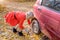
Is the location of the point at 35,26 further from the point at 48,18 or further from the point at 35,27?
the point at 48,18

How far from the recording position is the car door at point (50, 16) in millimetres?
5175

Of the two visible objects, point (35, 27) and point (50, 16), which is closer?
point (50, 16)

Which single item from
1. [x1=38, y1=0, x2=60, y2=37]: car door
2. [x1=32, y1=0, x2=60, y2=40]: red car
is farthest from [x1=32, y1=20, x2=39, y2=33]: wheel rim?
[x1=38, y1=0, x2=60, y2=37]: car door

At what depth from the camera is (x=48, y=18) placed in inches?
224

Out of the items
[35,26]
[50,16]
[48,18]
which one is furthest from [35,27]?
[50,16]

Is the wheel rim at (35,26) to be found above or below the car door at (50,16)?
below

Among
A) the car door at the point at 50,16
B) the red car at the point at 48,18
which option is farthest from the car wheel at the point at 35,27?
the car door at the point at 50,16

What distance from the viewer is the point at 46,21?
5.82 meters

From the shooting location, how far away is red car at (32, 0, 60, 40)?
17.2 ft

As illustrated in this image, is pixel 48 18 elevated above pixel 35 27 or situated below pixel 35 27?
above

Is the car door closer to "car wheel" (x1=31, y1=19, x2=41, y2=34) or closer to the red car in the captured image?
the red car

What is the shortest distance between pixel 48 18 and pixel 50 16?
0.12m

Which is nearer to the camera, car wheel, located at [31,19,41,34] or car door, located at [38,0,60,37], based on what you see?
car door, located at [38,0,60,37]

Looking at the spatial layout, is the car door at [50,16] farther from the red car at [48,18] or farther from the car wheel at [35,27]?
the car wheel at [35,27]
